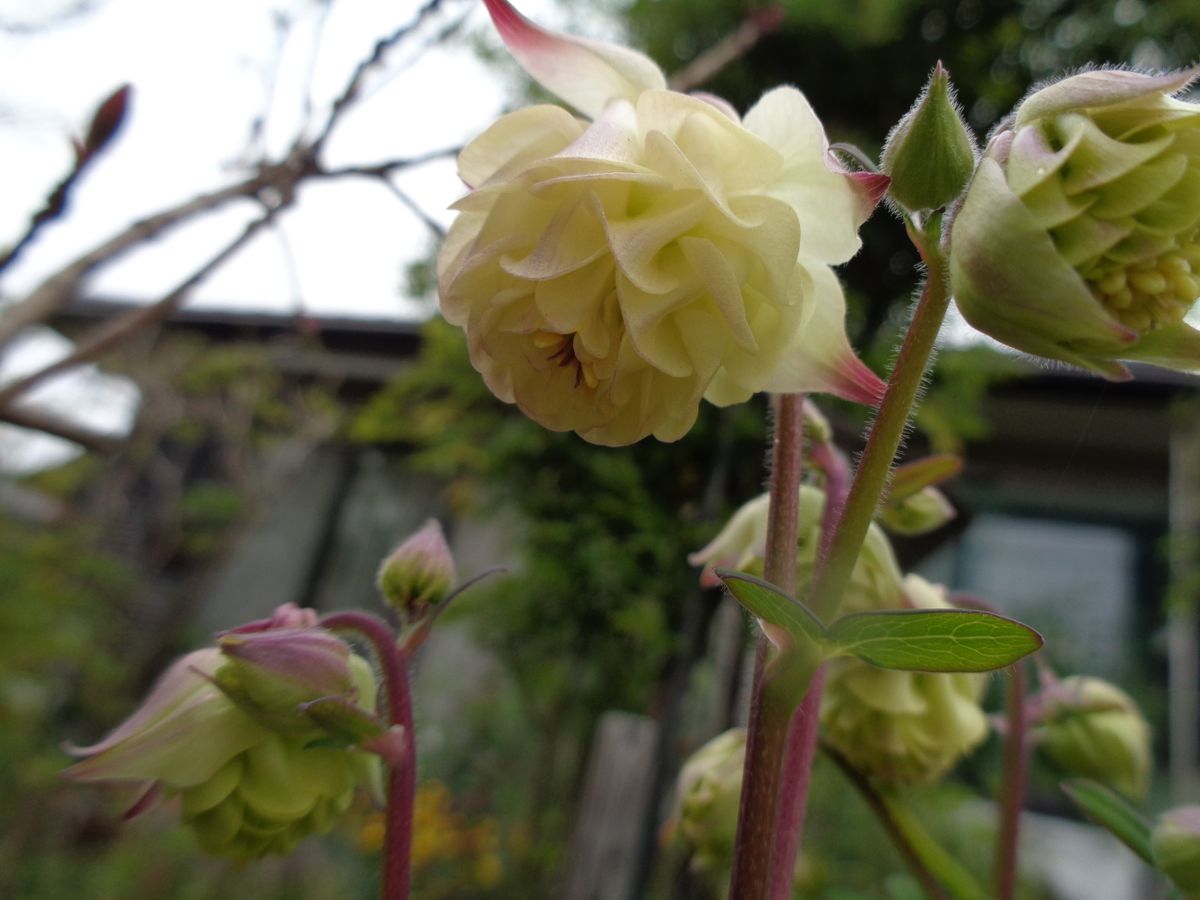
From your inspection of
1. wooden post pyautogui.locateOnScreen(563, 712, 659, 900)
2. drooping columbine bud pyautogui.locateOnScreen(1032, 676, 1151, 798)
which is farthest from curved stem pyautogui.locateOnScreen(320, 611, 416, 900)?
wooden post pyautogui.locateOnScreen(563, 712, 659, 900)

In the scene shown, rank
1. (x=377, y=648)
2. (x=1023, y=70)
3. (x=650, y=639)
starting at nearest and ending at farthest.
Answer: (x=377, y=648) → (x=650, y=639) → (x=1023, y=70)

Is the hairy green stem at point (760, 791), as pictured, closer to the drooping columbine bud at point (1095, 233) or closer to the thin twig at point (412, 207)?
the drooping columbine bud at point (1095, 233)

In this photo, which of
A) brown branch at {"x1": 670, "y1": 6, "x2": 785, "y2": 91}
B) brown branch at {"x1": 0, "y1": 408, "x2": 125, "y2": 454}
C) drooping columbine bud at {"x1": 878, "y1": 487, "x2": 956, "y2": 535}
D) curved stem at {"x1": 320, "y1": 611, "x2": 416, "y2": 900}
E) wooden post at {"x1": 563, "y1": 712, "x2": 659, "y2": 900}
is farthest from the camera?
wooden post at {"x1": 563, "y1": 712, "x2": 659, "y2": 900}

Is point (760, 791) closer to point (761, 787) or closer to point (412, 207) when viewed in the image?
point (761, 787)

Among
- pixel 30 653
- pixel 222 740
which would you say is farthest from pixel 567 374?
pixel 30 653

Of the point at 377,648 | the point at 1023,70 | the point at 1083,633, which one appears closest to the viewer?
the point at 377,648

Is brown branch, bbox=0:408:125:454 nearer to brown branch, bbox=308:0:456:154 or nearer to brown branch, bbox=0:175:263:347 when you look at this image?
brown branch, bbox=0:175:263:347

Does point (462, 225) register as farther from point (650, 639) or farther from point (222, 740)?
point (650, 639)

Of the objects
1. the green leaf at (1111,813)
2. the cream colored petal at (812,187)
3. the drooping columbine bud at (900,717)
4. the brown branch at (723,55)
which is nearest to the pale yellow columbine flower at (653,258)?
the cream colored petal at (812,187)
